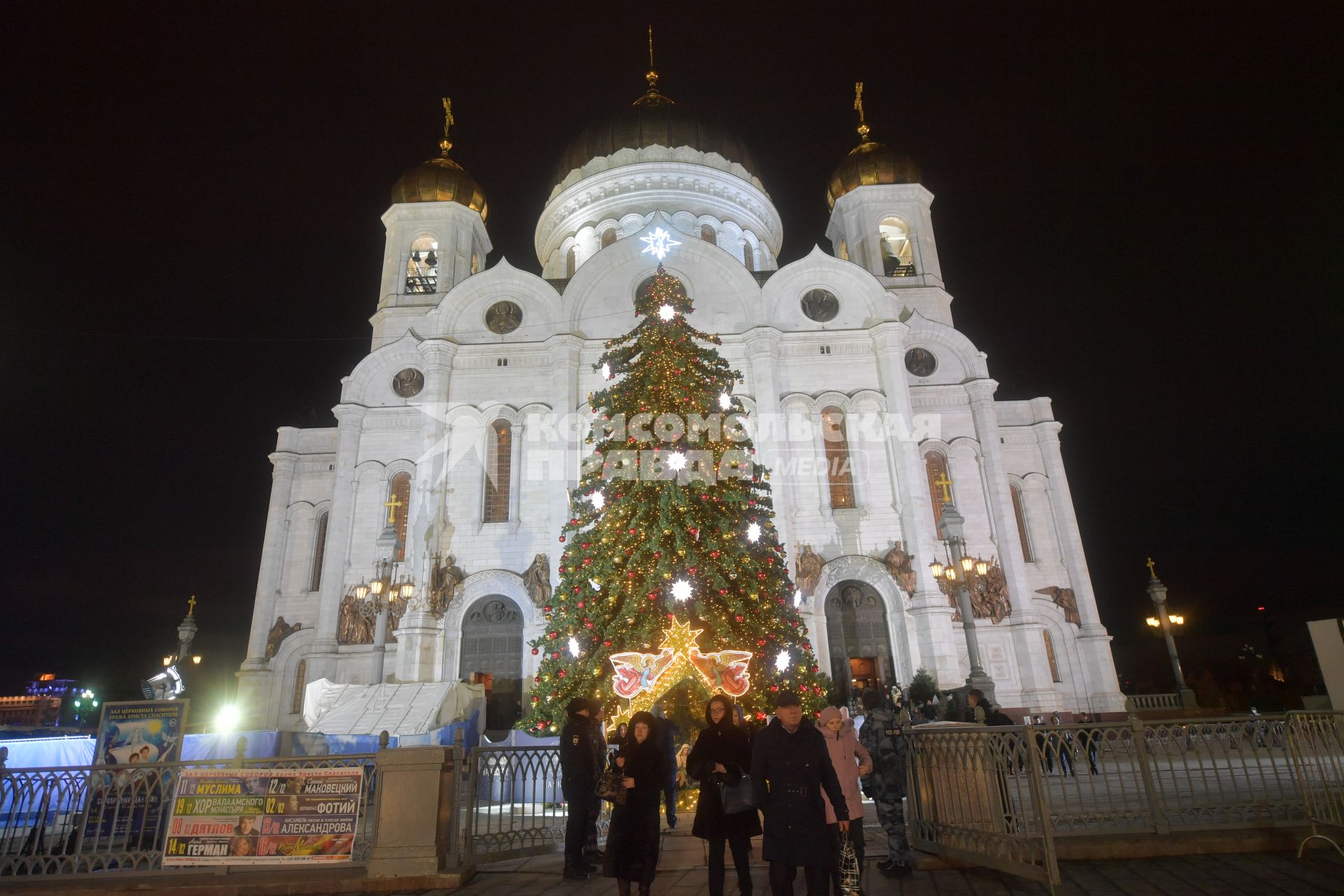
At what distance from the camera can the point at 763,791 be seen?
4.71 metres

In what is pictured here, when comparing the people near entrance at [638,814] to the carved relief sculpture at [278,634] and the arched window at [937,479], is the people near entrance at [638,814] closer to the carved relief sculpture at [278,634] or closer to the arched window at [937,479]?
the arched window at [937,479]

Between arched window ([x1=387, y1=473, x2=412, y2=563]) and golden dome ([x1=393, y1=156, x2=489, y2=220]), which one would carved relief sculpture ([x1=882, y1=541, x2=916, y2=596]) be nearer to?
arched window ([x1=387, y1=473, x2=412, y2=563])

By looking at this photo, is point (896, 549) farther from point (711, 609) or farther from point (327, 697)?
point (327, 697)

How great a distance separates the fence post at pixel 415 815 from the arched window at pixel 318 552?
16.0 metres

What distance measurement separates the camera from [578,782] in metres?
6.46

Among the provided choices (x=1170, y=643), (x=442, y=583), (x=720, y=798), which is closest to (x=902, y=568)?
(x=1170, y=643)

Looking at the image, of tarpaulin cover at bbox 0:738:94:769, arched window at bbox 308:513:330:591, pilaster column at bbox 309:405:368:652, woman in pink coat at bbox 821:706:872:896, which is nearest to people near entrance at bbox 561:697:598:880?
woman in pink coat at bbox 821:706:872:896

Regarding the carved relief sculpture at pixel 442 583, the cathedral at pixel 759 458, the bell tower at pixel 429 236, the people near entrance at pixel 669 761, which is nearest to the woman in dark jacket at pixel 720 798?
the people near entrance at pixel 669 761

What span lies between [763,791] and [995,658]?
53.9ft

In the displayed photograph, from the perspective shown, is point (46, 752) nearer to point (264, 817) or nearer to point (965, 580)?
point (264, 817)

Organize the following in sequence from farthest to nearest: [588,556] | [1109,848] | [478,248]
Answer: [478,248], [588,556], [1109,848]

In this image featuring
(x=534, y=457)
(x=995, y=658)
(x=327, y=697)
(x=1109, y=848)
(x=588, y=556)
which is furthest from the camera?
(x=534, y=457)

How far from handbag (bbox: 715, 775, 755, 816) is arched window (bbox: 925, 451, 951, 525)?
54.6 feet

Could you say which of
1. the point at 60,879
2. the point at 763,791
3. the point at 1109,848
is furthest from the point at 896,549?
the point at 60,879
